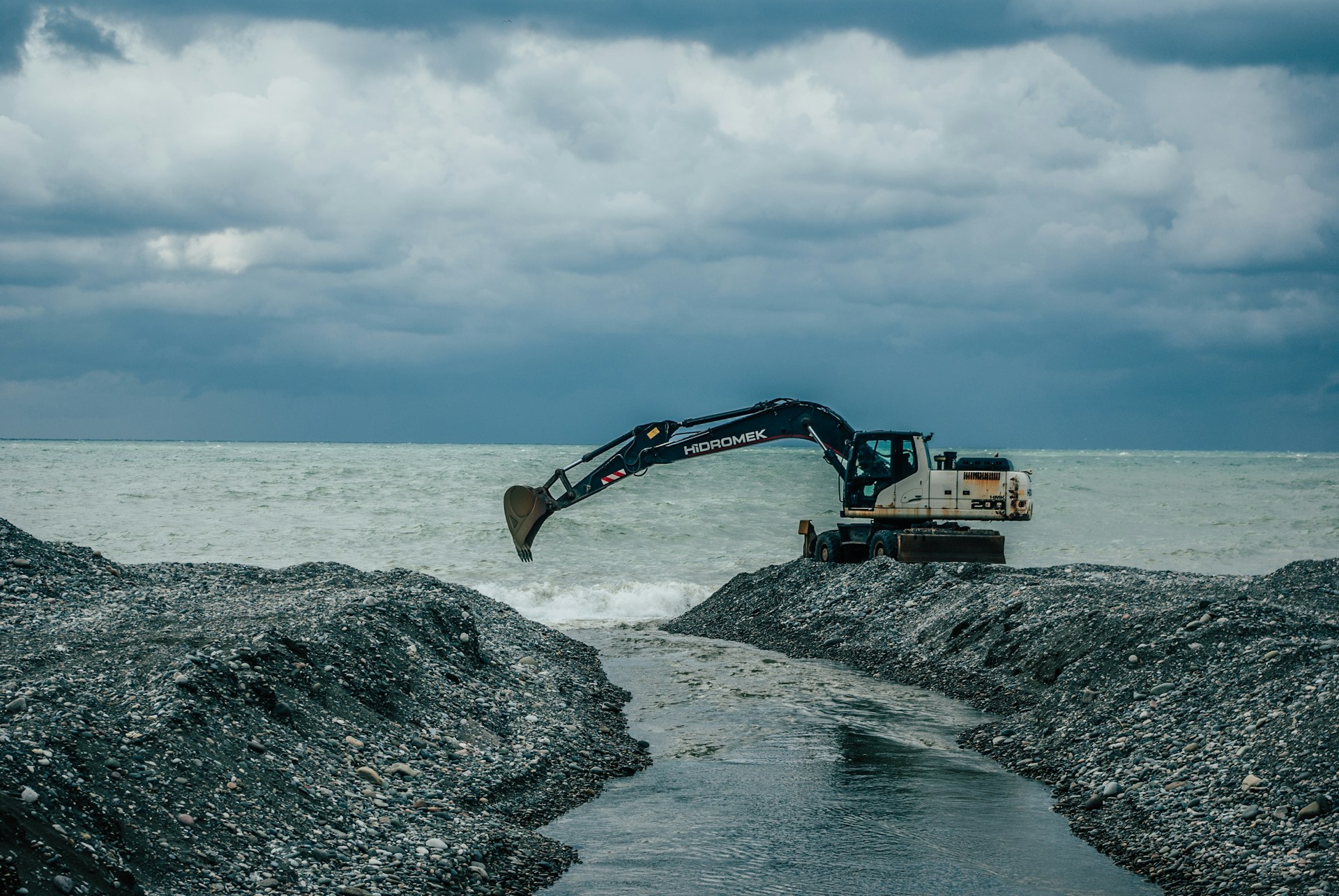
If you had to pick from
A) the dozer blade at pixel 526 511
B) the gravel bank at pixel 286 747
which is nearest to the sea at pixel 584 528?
the dozer blade at pixel 526 511

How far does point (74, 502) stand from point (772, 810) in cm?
5063

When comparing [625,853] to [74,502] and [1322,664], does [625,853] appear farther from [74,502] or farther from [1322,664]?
[74,502]

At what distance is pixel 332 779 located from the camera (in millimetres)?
9391

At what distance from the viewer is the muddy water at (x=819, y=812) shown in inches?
342

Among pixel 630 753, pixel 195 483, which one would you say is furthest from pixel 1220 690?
pixel 195 483

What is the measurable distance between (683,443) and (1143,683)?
13.3 metres

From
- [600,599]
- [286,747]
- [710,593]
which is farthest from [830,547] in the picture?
[286,747]

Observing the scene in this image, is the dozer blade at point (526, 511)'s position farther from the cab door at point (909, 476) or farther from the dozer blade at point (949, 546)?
the dozer blade at point (949, 546)

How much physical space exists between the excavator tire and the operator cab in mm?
1488

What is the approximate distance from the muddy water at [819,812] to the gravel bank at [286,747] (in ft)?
1.95

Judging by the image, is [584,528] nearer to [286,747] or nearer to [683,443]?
[683,443]

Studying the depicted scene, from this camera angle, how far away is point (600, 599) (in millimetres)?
29141

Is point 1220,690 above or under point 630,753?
above

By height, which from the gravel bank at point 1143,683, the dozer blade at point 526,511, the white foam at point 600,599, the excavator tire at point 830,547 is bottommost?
the white foam at point 600,599
